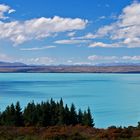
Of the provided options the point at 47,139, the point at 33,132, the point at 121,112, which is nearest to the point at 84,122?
the point at 33,132

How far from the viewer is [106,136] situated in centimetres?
1702

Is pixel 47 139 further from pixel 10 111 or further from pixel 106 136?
pixel 10 111

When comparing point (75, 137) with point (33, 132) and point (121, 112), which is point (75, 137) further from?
point (121, 112)

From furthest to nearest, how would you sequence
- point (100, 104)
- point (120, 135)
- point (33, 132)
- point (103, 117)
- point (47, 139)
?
1. point (100, 104)
2. point (103, 117)
3. point (33, 132)
4. point (120, 135)
5. point (47, 139)

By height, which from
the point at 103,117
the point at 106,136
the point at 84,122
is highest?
the point at 103,117

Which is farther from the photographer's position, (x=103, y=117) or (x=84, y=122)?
(x=103, y=117)

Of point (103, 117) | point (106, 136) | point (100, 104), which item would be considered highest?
point (100, 104)

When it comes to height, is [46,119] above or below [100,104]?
below

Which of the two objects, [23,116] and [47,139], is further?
[23,116]

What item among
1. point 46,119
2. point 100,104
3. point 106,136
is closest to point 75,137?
point 106,136

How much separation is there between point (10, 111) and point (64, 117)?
7241 millimetres

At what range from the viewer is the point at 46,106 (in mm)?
48031

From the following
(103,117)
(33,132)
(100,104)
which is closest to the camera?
(33,132)

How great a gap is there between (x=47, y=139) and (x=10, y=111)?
31.5 metres
